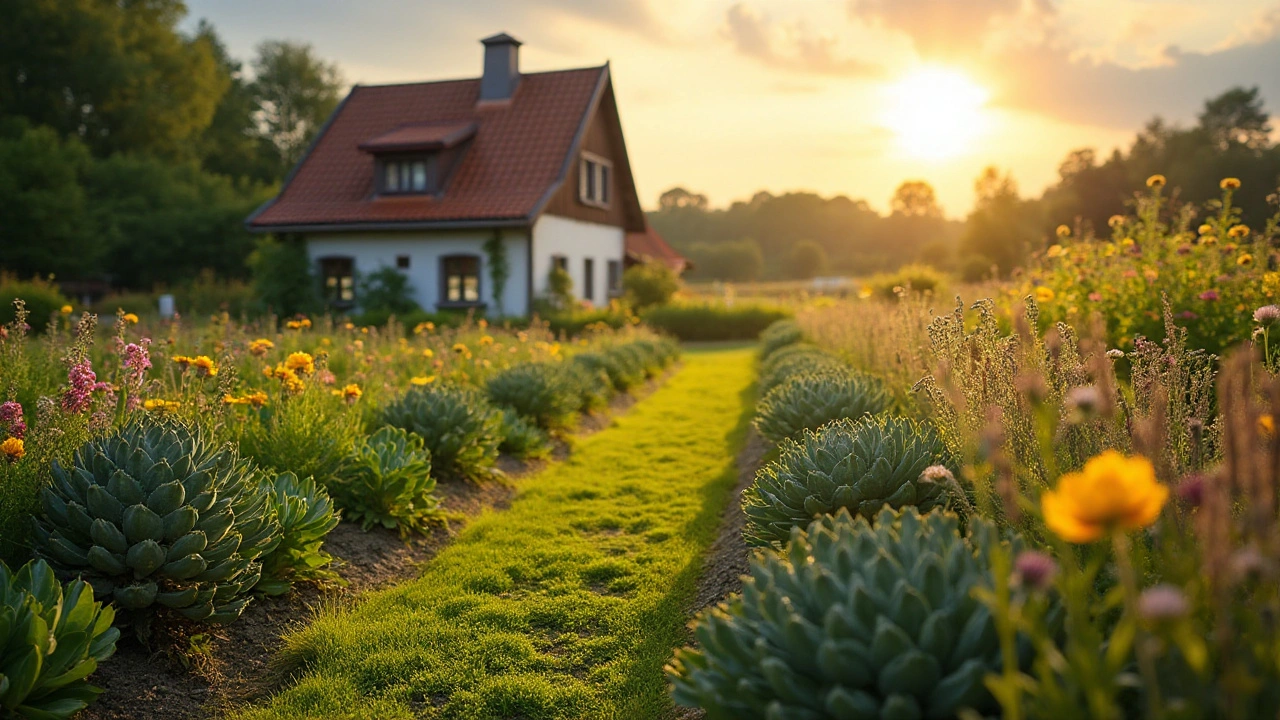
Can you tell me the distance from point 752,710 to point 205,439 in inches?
134

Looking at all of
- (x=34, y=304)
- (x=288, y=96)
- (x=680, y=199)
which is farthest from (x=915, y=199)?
(x=34, y=304)

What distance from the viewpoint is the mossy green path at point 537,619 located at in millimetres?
3475

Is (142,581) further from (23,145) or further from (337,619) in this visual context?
(23,145)

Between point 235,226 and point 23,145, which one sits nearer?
point 23,145

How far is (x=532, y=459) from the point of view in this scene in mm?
8016

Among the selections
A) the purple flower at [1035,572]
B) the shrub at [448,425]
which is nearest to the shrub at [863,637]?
the purple flower at [1035,572]

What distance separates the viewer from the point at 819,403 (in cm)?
552

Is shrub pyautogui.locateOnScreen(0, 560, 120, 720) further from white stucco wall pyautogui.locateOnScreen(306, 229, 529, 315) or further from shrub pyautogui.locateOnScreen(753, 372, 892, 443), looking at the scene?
white stucco wall pyautogui.locateOnScreen(306, 229, 529, 315)

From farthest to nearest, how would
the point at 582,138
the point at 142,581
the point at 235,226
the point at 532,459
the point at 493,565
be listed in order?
the point at 235,226 < the point at 582,138 < the point at 532,459 < the point at 493,565 < the point at 142,581

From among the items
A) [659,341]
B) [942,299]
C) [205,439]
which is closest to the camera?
[205,439]

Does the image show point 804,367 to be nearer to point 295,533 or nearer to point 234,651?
point 295,533

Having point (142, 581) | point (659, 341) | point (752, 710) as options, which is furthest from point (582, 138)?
point (752, 710)

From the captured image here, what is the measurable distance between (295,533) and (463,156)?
58.0 ft

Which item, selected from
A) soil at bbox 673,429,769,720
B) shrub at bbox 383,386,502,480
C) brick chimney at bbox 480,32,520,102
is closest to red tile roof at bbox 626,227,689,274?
brick chimney at bbox 480,32,520,102
